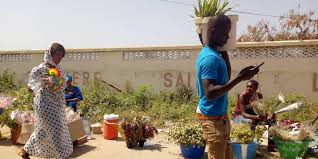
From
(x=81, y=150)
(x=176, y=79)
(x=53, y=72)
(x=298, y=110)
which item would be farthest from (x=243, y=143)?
(x=176, y=79)

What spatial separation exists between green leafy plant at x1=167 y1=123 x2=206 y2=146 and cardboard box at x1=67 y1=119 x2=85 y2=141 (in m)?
1.64

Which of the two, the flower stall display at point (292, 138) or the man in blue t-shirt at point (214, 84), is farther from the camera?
the flower stall display at point (292, 138)

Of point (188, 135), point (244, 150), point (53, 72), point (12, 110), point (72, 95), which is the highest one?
point (53, 72)

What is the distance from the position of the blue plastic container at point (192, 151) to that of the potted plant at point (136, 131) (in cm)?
90

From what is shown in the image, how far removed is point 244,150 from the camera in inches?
214

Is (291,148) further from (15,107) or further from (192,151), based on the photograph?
(15,107)

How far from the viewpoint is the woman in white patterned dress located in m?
5.01

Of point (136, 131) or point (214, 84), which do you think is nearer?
point (214, 84)

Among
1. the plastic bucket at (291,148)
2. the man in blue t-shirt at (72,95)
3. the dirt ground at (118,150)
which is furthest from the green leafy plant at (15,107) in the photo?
the plastic bucket at (291,148)

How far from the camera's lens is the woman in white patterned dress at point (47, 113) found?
16.4 feet

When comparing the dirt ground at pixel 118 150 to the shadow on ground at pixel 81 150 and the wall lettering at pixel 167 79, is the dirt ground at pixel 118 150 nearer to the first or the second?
the shadow on ground at pixel 81 150

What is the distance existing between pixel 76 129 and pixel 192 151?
203 centimetres

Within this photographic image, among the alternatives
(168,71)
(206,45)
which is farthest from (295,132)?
(168,71)

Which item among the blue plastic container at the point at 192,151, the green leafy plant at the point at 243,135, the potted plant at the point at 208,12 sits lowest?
the blue plastic container at the point at 192,151
